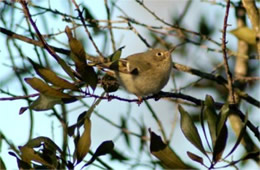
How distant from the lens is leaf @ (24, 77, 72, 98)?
5.28 feet

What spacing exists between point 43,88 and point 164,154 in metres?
0.42

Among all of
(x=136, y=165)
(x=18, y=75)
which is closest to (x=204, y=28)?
(x=136, y=165)

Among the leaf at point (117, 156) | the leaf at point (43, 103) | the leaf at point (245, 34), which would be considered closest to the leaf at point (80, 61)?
the leaf at point (43, 103)

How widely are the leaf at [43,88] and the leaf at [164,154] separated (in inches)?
12.2

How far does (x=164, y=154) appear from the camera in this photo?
1.61 m

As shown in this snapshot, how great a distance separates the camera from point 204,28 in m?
3.27

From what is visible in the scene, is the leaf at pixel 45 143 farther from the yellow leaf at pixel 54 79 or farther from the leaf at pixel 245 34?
the leaf at pixel 245 34

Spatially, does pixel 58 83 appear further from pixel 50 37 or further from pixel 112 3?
pixel 112 3

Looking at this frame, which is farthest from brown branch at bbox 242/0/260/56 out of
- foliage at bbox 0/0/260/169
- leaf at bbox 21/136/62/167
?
leaf at bbox 21/136/62/167

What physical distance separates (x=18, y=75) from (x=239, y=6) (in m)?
1.19

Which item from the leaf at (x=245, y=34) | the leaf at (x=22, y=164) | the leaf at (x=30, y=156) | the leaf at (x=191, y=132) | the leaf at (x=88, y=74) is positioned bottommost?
the leaf at (x=22, y=164)

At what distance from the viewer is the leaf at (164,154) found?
1.60 metres

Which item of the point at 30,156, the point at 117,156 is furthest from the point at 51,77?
the point at 117,156

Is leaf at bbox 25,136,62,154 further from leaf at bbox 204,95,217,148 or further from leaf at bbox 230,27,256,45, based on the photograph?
leaf at bbox 230,27,256,45
